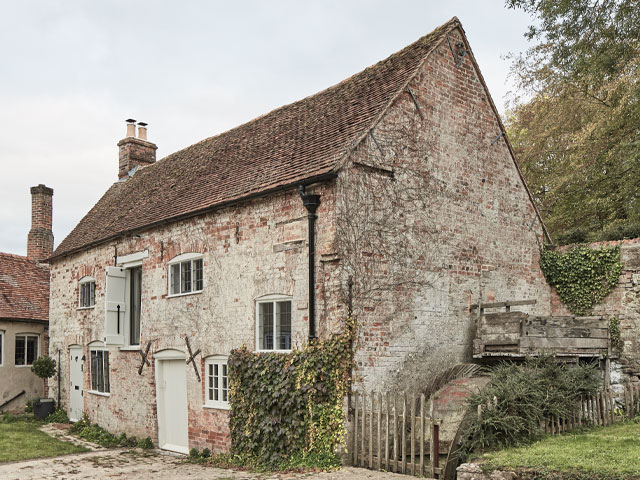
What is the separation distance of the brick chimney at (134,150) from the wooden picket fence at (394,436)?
643 inches

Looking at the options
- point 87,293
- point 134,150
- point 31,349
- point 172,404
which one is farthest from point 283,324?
point 31,349

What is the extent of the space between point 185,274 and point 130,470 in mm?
4522

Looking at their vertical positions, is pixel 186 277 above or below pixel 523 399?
above

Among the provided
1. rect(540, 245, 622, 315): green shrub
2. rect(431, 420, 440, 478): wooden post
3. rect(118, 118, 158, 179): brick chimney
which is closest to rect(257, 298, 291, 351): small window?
rect(431, 420, 440, 478): wooden post

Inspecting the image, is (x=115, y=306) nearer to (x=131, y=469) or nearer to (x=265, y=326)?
(x=131, y=469)

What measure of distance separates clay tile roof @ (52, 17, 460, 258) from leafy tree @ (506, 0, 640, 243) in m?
4.86

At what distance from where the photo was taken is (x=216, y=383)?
1385 cm

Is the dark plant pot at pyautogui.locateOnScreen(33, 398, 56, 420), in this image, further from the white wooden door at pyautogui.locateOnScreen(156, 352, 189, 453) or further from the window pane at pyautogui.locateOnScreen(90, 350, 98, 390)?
the white wooden door at pyautogui.locateOnScreen(156, 352, 189, 453)

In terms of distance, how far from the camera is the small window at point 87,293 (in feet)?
63.2

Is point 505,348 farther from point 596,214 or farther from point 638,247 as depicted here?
point 596,214

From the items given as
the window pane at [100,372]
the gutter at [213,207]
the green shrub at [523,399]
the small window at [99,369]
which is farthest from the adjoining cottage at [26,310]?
the green shrub at [523,399]

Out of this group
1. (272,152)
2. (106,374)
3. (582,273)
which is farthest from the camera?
(106,374)

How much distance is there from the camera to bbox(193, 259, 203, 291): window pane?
47.9 feet

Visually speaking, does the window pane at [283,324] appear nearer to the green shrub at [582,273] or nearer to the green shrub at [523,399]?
the green shrub at [523,399]
